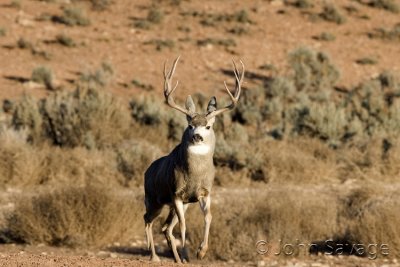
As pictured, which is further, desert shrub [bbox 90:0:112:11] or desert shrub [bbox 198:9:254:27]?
desert shrub [bbox 90:0:112:11]

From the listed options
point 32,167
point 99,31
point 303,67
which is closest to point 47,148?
point 32,167

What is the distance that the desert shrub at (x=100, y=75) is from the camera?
26.6m

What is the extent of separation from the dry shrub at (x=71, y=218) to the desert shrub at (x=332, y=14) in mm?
27167

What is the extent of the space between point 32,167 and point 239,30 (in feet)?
68.3

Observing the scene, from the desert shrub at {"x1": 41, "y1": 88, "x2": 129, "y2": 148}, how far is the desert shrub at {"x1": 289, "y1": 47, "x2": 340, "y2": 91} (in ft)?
35.0

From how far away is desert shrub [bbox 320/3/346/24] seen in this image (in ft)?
122

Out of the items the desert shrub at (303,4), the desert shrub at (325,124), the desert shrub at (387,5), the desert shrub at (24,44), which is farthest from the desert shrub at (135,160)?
the desert shrub at (387,5)

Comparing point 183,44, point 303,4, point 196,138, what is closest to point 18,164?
point 196,138

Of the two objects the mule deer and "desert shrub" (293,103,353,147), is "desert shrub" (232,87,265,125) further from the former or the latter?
the mule deer

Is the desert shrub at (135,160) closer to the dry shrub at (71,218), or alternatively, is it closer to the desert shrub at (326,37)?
the dry shrub at (71,218)

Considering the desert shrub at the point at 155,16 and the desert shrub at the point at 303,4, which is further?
the desert shrub at the point at 303,4

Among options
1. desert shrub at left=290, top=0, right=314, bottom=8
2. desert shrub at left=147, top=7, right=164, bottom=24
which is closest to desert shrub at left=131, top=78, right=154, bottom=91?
desert shrub at left=147, top=7, right=164, bottom=24

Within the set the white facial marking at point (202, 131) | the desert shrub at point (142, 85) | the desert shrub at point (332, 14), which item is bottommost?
the desert shrub at point (142, 85)

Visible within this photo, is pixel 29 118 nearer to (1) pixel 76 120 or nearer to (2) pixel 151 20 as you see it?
(1) pixel 76 120
